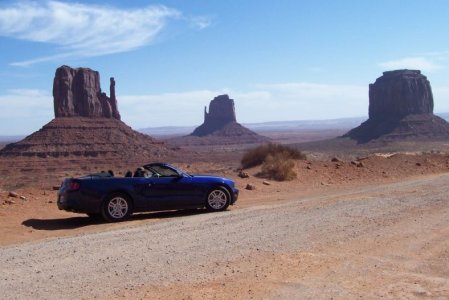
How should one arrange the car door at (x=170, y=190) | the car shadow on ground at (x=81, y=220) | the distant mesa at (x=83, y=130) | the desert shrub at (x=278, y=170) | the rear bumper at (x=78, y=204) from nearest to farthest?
the rear bumper at (x=78, y=204) < the car shadow on ground at (x=81, y=220) < the car door at (x=170, y=190) < the desert shrub at (x=278, y=170) < the distant mesa at (x=83, y=130)

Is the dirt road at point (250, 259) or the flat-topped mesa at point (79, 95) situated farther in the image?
the flat-topped mesa at point (79, 95)

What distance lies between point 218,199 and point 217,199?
1.0 inches

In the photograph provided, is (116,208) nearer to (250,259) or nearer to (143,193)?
(143,193)

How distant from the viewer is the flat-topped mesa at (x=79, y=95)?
108m

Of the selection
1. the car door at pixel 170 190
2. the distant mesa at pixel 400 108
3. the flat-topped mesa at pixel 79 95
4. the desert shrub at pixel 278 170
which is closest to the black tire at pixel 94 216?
A: the car door at pixel 170 190

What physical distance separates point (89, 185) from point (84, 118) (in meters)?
102

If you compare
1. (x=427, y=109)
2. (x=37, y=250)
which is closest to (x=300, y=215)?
(x=37, y=250)

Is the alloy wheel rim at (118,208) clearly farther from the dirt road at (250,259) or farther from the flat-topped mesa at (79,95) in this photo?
the flat-topped mesa at (79,95)

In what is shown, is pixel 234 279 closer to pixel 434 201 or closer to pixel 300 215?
pixel 300 215

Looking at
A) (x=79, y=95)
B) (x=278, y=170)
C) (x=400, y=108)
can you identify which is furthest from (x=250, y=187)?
(x=400, y=108)

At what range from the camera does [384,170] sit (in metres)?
23.1

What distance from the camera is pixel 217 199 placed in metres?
12.8

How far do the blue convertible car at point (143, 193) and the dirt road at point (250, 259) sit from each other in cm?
99

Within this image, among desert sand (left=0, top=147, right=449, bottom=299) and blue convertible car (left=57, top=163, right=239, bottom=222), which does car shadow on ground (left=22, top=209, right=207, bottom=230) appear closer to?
desert sand (left=0, top=147, right=449, bottom=299)
